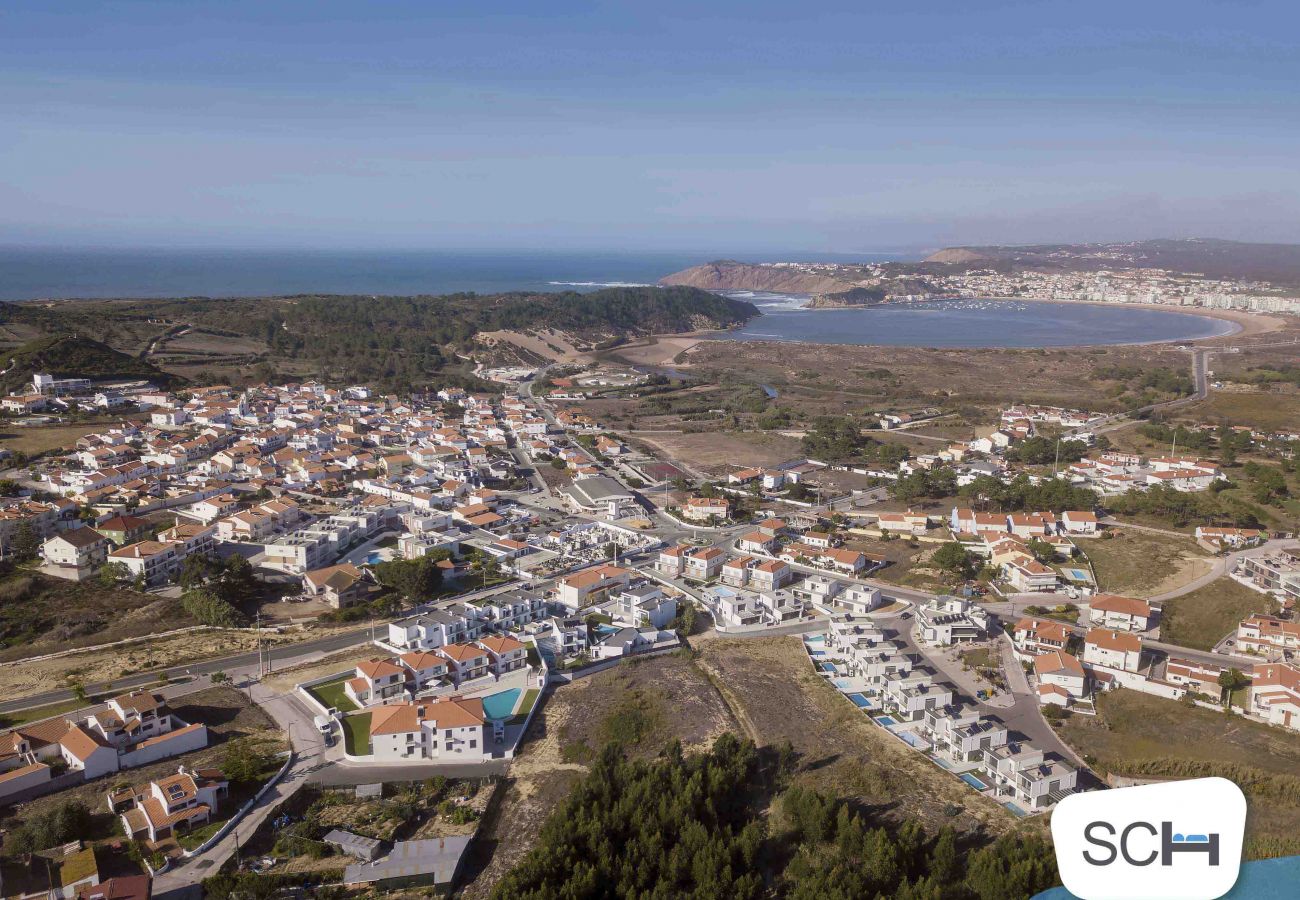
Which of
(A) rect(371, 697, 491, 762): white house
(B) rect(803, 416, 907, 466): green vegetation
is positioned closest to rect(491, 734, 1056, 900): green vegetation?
(A) rect(371, 697, 491, 762): white house

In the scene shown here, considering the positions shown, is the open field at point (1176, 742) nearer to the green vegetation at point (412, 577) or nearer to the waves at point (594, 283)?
the green vegetation at point (412, 577)

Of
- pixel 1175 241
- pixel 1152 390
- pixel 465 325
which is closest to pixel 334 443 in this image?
pixel 465 325

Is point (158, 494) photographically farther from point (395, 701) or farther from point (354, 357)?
point (354, 357)

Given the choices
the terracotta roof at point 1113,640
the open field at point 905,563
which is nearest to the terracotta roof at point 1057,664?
the terracotta roof at point 1113,640

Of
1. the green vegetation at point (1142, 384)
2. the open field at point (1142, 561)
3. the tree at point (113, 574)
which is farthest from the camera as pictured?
the green vegetation at point (1142, 384)

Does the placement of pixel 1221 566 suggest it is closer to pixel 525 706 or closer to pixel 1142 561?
pixel 1142 561
